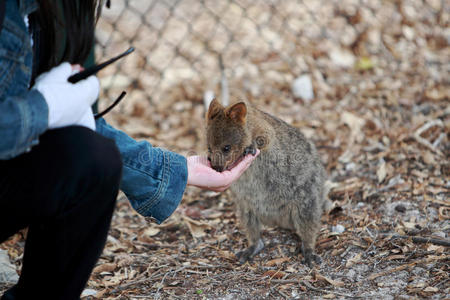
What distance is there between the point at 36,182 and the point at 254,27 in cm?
407

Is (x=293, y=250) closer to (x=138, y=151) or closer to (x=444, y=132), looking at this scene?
(x=138, y=151)

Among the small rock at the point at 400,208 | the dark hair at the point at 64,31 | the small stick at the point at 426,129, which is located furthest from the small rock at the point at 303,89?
the dark hair at the point at 64,31

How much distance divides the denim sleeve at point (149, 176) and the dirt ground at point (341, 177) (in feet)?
1.76

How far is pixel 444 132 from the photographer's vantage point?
154 inches

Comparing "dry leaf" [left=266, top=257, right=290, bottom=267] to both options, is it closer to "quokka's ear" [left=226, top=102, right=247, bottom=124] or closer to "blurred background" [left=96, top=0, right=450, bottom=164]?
"quokka's ear" [left=226, top=102, right=247, bottom=124]

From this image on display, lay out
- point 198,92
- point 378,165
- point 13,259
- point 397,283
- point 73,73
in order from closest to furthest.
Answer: point 73,73 → point 397,283 → point 13,259 → point 378,165 → point 198,92

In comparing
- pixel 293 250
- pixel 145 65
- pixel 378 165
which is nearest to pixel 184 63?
pixel 145 65

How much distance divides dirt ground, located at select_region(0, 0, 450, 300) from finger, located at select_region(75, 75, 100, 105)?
114cm

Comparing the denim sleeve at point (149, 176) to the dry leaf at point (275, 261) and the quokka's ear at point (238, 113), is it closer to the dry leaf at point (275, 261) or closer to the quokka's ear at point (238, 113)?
the quokka's ear at point (238, 113)

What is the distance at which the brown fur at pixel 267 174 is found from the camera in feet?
9.27

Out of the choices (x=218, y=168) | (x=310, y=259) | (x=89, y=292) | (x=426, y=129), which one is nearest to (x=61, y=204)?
(x=89, y=292)

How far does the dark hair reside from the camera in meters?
1.78

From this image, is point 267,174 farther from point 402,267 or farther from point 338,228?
point 402,267

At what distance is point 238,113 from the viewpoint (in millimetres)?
2812
